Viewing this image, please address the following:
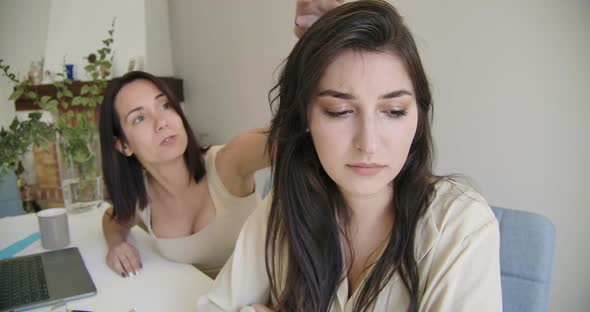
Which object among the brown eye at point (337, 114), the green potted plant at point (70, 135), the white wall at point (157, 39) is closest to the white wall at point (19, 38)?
the green potted plant at point (70, 135)

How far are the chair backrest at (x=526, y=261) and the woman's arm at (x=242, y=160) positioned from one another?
735 millimetres

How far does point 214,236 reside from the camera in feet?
4.31

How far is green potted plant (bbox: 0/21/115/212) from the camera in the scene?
1.23 m

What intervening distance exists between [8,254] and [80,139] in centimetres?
48

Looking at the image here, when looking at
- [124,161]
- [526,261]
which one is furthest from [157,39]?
[526,261]

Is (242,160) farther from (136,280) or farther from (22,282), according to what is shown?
(22,282)

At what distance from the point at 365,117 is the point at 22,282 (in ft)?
3.58

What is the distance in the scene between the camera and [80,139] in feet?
4.79

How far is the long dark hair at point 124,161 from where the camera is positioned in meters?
1.31

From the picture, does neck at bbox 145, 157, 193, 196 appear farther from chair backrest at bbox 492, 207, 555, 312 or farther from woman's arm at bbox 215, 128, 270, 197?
chair backrest at bbox 492, 207, 555, 312

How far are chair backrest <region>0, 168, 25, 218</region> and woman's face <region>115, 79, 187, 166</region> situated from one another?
0.84 metres

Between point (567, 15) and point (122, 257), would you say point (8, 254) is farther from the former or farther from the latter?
point (567, 15)

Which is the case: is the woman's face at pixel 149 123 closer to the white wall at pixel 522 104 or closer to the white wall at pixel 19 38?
the white wall at pixel 19 38

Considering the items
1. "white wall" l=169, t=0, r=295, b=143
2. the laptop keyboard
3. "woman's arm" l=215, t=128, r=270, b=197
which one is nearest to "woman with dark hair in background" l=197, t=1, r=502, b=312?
"woman's arm" l=215, t=128, r=270, b=197
